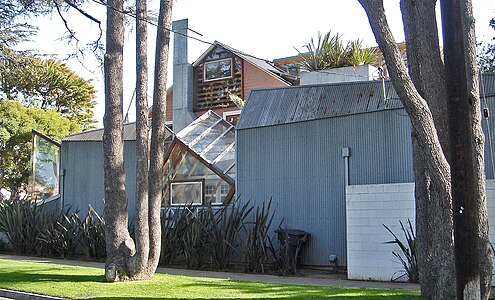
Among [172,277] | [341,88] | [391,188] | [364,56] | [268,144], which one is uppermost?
[364,56]

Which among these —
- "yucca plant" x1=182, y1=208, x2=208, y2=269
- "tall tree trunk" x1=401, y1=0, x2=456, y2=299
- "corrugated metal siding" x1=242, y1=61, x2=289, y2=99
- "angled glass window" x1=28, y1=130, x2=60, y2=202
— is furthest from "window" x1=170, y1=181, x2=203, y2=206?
"corrugated metal siding" x1=242, y1=61, x2=289, y2=99

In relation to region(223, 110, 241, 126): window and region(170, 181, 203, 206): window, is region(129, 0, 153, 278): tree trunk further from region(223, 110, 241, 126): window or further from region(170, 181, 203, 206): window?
region(223, 110, 241, 126): window

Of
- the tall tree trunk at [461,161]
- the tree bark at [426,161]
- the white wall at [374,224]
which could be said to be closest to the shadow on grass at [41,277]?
the white wall at [374,224]

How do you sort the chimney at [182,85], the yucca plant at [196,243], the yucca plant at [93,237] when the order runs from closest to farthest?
the yucca plant at [196,243] → the yucca plant at [93,237] → the chimney at [182,85]

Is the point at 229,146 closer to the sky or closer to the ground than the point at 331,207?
closer to the sky

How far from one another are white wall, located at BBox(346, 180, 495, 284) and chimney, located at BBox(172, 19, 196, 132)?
50.3ft

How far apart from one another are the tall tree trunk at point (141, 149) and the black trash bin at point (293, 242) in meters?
4.09

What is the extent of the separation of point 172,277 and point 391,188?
5499 millimetres

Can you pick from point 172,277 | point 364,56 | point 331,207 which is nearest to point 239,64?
point 364,56

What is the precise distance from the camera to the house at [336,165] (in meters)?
14.5

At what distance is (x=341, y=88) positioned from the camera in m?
16.6

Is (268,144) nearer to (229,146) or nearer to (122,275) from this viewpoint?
(229,146)

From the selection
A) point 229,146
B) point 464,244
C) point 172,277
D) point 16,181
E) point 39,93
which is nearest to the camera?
point 464,244

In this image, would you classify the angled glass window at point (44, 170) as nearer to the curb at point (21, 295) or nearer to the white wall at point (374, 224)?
the curb at point (21, 295)
